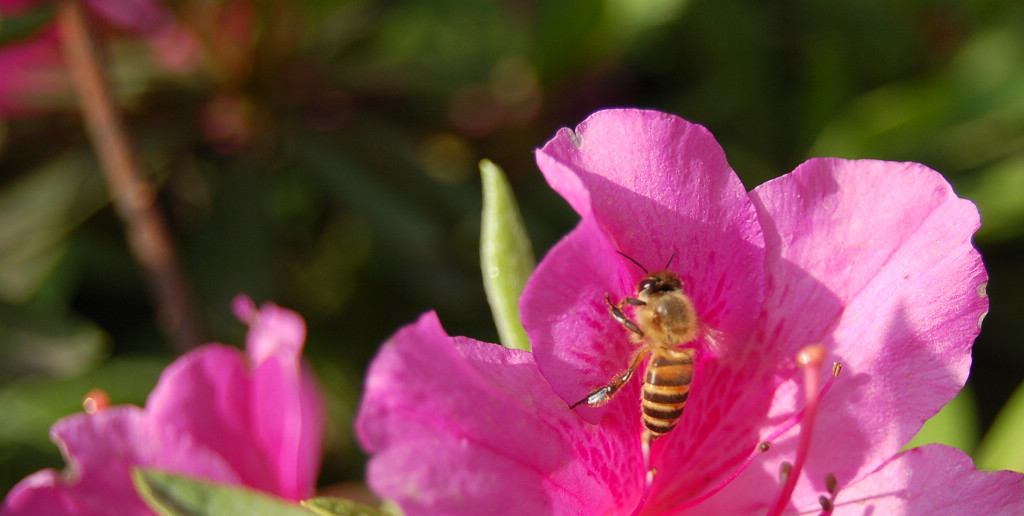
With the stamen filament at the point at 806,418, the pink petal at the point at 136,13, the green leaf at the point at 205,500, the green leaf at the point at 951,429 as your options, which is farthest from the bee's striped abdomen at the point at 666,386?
the pink petal at the point at 136,13

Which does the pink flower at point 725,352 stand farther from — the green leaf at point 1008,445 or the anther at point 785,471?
the green leaf at point 1008,445

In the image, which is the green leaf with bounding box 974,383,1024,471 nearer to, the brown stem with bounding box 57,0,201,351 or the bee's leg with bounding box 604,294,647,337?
the bee's leg with bounding box 604,294,647,337

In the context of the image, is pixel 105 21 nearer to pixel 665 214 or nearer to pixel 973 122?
pixel 665 214

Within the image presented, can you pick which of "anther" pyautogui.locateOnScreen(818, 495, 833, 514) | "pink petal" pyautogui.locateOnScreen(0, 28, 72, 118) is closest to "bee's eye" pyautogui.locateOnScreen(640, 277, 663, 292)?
"anther" pyautogui.locateOnScreen(818, 495, 833, 514)

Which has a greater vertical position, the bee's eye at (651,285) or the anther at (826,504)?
the bee's eye at (651,285)

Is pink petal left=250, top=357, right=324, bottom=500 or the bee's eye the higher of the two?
the bee's eye

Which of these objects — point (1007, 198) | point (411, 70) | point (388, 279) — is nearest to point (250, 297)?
point (388, 279)

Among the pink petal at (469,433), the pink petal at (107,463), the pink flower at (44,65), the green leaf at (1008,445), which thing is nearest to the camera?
the pink petal at (469,433)
